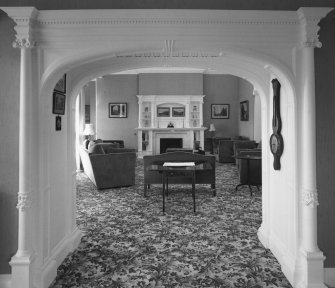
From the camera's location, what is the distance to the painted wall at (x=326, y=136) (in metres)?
2.76

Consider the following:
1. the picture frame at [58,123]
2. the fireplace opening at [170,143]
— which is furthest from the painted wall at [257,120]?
the picture frame at [58,123]

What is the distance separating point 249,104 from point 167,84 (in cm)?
363

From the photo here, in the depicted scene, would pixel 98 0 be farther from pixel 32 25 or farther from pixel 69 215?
pixel 69 215

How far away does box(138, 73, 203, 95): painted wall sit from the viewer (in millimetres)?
12875

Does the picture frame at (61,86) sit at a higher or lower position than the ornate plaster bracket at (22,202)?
higher

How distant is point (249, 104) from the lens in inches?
462

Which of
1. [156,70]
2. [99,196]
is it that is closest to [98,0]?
[99,196]

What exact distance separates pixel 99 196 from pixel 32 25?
14.0 ft

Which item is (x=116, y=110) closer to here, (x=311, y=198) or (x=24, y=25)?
(x=24, y=25)

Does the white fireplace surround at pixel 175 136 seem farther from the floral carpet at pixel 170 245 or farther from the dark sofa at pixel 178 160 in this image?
the floral carpet at pixel 170 245

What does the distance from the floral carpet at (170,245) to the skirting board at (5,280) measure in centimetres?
43

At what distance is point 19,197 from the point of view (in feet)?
8.46

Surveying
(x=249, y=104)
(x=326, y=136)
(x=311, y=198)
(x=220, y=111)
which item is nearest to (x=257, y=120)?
(x=249, y=104)

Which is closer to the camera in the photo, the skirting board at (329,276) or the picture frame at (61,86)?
the skirting board at (329,276)
